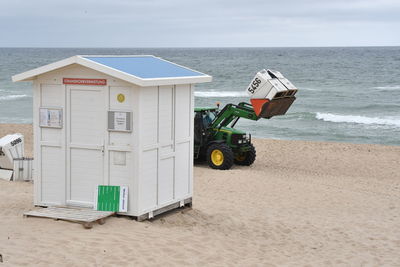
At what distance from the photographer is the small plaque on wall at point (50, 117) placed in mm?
9977

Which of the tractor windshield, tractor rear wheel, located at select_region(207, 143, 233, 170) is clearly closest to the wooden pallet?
tractor rear wheel, located at select_region(207, 143, 233, 170)

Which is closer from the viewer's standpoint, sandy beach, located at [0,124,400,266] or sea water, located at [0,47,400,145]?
sandy beach, located at [0,124,400,266]

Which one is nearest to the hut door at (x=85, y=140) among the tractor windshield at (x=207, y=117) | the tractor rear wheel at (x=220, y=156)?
the tractor rear wheel at (x=220, y=156)

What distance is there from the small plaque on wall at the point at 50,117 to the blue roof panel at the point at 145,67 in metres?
0.92

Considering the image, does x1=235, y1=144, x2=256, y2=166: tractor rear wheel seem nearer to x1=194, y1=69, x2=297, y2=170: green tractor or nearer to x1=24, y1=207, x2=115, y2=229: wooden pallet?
x1=194, y1=69, x2=297, y2=170: green tractor

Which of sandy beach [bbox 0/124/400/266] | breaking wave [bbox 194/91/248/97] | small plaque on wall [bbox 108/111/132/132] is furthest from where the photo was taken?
breaking wave [bbox 194/91/248/97]

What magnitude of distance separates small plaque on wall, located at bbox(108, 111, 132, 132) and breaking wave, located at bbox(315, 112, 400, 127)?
2370 centimetres

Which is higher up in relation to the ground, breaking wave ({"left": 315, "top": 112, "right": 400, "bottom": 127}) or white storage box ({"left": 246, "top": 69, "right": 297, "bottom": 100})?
white storage box ({"left": 246, "top": 69, "right": 297, "bottom": 100})

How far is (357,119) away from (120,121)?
84.2ft

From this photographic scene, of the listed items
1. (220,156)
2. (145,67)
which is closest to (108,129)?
(145,67)

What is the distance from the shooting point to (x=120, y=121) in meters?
9.55

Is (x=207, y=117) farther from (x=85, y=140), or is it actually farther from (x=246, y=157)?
(x=85, y=140)

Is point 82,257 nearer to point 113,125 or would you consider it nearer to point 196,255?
point 196,255

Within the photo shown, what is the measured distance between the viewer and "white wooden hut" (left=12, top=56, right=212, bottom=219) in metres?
9.55
